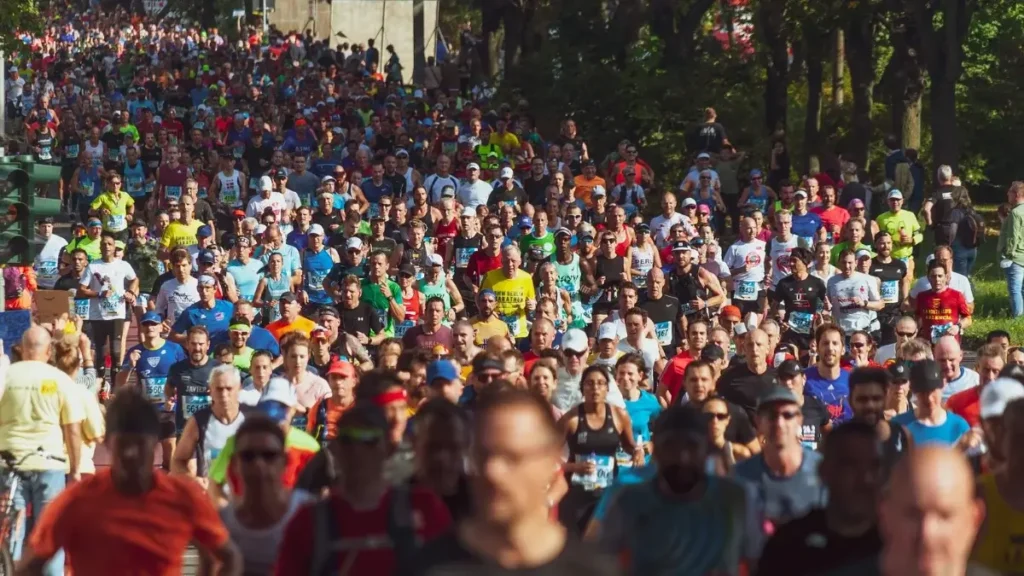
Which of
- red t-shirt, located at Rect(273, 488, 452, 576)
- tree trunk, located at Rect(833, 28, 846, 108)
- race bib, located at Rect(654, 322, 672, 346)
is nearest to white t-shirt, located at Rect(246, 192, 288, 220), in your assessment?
race bib, located at Rect(654, 322, 672, 346)

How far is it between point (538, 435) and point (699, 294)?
550 inches

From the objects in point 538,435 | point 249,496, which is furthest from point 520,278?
point 538,435

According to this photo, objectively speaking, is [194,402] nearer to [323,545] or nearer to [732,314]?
[732,314]

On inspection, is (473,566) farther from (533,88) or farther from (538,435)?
(533,88)

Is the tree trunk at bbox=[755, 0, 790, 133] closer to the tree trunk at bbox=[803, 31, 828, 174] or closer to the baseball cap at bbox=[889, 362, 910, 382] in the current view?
the tree trunk at bbox=[803, 31, 828, 174]

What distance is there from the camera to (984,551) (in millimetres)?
6441

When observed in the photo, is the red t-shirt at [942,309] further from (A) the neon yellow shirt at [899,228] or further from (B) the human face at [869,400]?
(B) the human face at [869,400]

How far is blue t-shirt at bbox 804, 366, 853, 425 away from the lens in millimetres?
13000

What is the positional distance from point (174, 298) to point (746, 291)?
213 inches

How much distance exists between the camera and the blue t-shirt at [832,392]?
13.0 m

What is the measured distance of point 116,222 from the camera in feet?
76.8

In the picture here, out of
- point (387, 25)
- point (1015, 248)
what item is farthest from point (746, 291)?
point (387, 25)

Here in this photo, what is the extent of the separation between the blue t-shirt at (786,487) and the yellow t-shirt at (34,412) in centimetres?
459

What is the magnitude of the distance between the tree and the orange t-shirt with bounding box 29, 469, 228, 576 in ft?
69.3
